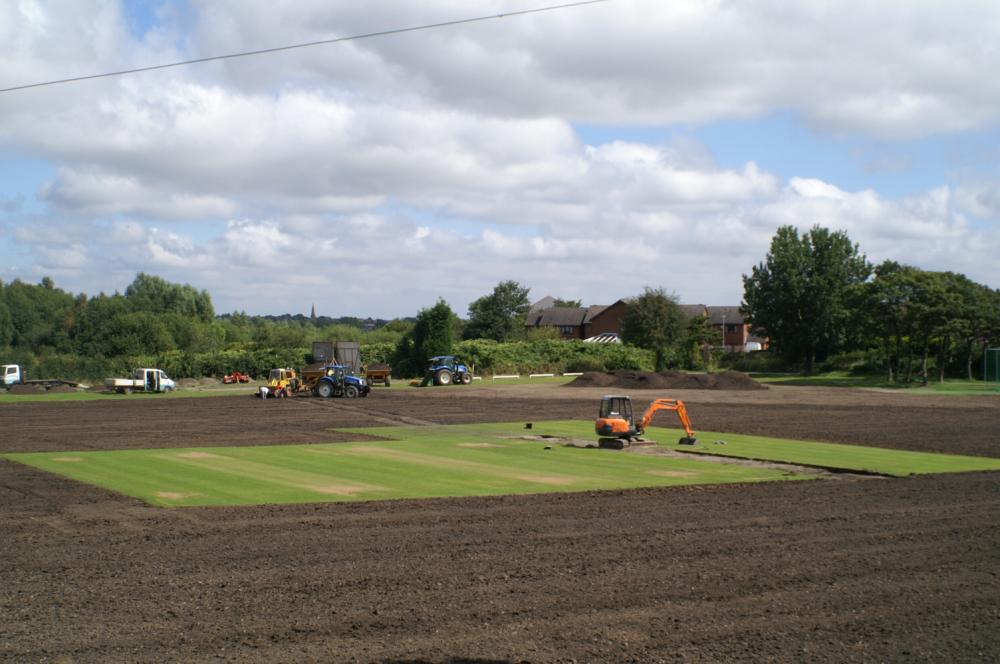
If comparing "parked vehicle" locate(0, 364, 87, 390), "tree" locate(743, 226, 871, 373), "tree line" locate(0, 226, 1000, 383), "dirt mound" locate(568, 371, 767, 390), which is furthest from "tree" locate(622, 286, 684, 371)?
"parked vehicle" locate(0, 364, 87, 390)

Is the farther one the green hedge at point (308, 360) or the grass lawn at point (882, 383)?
the green hedge at point (308, 360)

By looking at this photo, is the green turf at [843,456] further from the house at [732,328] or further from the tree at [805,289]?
the house at [732,328]

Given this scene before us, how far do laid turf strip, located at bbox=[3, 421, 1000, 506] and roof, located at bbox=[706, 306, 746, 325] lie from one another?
402 ft

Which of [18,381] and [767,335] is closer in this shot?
[18,381]

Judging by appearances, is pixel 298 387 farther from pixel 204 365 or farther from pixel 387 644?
pixel 387 644

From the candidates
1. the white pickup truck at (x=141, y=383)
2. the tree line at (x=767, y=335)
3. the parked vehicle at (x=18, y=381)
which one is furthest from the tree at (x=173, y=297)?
the white pickup truck at (x=141, y=383)

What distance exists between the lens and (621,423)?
30250 mm

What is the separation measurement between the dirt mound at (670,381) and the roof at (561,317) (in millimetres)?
86912

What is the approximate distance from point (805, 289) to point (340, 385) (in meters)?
53.7

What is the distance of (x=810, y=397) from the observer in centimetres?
5819

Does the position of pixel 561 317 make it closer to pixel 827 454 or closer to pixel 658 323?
pixel 658 323

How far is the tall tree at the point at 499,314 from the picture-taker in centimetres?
13438

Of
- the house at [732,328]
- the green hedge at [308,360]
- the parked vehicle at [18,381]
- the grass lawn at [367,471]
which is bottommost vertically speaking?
the grass lawn at [367,471]

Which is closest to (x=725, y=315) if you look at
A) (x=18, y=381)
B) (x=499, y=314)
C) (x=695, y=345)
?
(x=499, y=314)
